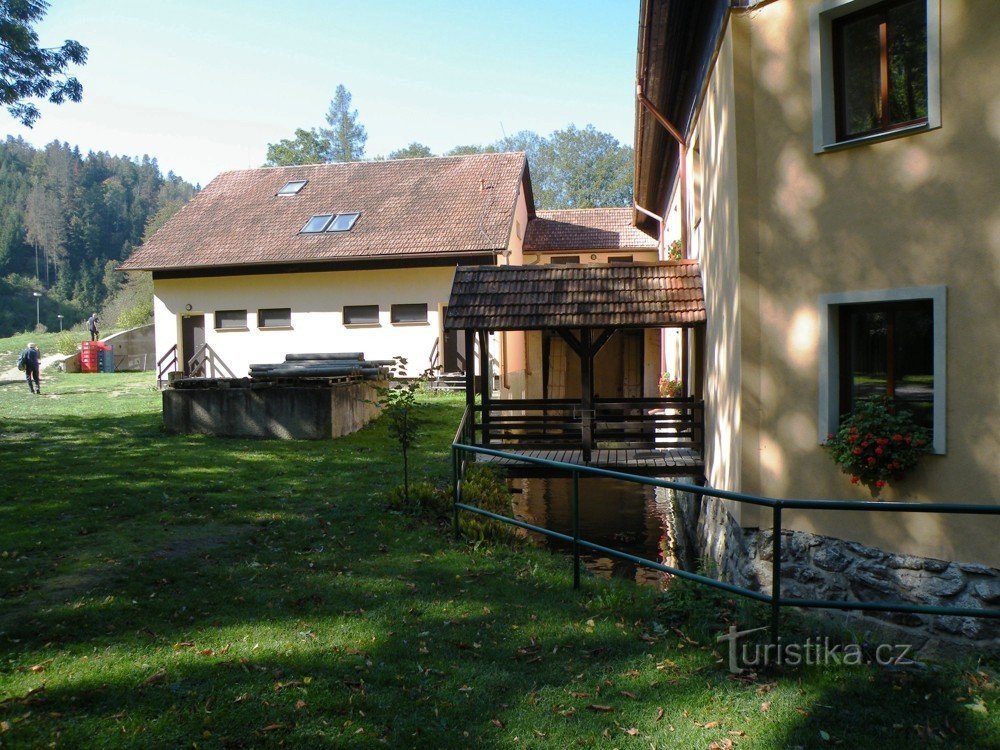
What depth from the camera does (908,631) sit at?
6613 millimetres

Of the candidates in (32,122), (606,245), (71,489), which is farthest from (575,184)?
(71,489)

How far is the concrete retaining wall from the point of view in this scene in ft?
45.7

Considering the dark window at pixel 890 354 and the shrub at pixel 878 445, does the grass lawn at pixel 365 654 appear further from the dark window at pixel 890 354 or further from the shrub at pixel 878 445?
the dark window at pixel 890 354

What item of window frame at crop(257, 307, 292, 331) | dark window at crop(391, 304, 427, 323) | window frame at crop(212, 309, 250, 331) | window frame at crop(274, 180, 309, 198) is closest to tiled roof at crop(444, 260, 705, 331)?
dark window at crop(391, 304, 427, 323)

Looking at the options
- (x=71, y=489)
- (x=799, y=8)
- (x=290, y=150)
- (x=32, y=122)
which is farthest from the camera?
(x=290, y=150)

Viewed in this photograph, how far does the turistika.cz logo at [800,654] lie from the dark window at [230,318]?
2140 centimetres

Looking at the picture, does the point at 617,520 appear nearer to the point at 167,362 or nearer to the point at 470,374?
the point at 470,374

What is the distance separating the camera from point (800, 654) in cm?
469

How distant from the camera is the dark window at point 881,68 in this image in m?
6.70

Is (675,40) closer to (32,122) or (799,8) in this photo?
(799,8)

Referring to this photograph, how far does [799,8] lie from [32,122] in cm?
1236

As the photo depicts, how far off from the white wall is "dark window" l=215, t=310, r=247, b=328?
0.15m

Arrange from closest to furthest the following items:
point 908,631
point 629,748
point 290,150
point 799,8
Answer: point 629,748 < point 908,631 < point 799,8 < point 290,150

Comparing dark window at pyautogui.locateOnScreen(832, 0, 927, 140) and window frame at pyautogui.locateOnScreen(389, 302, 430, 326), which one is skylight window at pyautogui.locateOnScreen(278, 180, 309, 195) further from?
dark window at pyautogui.locateOnScreen(832, 0, 927, 140)
